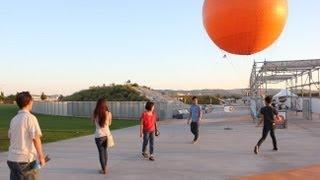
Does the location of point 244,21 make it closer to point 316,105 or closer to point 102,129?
point 102,129

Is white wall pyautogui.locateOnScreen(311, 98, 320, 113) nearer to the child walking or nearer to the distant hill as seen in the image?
the distant hill

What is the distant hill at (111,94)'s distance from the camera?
53294 millimetres

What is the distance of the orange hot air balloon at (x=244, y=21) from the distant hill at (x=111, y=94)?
4120cm

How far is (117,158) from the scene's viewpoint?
1387 cm

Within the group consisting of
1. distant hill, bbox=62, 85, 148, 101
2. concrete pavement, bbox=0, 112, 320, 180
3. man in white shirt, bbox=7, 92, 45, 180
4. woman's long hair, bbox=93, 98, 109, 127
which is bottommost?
concrete pavement, bbox=0, 112, 320, 180

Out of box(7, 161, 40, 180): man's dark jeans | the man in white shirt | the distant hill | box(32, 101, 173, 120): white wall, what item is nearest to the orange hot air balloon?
the man in white shirt

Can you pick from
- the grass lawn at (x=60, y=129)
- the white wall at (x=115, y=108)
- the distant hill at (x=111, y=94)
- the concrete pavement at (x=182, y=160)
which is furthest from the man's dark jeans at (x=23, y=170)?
the distant hill at (x=111, y=94)

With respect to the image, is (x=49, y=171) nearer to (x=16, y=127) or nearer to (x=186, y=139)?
Result: (x=16, y=127)

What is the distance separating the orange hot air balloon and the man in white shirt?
4.87 metres

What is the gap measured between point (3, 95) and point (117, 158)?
137 m

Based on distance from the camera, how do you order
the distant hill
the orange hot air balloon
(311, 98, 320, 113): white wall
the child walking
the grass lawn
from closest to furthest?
the orange hot air balloon
the child walking
the grass lawn
(311, 98, 320, 113): white wall
the distant hill

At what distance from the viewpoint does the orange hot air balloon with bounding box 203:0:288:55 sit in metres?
10.1

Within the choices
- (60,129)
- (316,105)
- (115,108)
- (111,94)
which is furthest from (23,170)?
(111,94)

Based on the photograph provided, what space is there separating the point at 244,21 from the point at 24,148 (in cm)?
526
